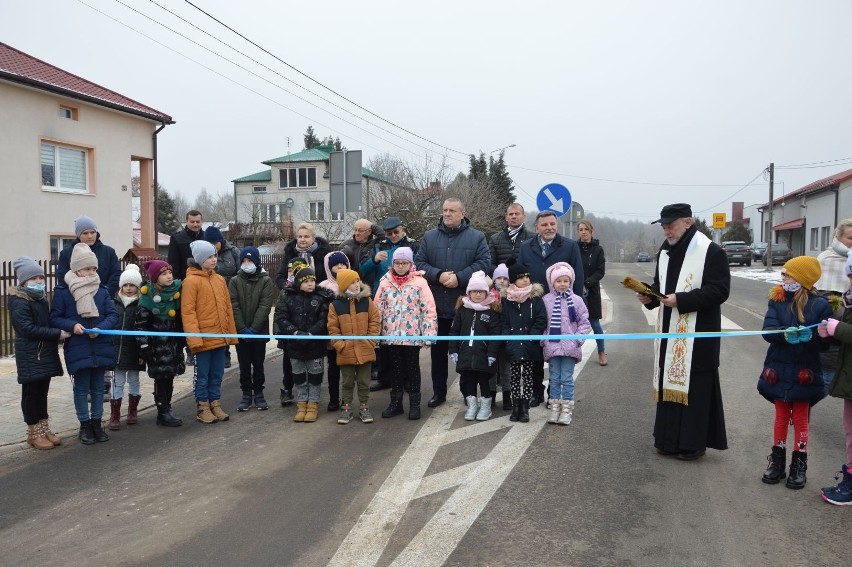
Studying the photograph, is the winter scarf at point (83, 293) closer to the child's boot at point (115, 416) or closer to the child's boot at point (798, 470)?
the child's boot at point (115, 416)

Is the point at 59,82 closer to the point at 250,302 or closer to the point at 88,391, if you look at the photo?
the point at 250,302

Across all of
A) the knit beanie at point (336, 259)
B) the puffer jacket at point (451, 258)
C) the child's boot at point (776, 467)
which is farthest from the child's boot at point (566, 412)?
the knit beanie at point (336, 259)

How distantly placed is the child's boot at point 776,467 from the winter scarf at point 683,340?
28.9 inches

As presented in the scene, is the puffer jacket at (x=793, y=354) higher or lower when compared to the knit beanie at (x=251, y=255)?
lower

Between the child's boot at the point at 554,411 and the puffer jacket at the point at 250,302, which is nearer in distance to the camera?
the child's boot at the point at 554,411

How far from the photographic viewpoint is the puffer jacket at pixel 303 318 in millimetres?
7062

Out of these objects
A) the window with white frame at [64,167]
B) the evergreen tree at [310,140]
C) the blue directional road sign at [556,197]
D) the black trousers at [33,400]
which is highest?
the evergreen tree at [310,140]

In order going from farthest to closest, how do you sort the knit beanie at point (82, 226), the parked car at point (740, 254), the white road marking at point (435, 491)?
the parked car at point (740, 254), the knit beanie at point (82, 226), the white road marking at point (435, 491)

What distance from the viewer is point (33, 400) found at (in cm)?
618

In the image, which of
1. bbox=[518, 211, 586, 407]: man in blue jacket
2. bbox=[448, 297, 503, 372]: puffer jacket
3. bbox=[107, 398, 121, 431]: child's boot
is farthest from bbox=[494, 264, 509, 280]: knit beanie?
bbox=[107, 398, 121, 431]: child's boot

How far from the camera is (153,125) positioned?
24.3 metres

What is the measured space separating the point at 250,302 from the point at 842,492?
5.82m

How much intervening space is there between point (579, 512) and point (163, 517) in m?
2.82

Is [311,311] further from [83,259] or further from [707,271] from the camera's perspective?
[707,271]
